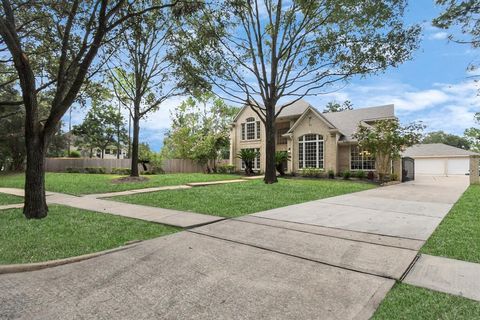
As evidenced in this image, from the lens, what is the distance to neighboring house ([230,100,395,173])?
22.5 meters

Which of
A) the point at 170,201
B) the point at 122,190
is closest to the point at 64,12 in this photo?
the point at 170,201

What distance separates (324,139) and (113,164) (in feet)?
70.0

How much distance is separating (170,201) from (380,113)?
64.8 ft

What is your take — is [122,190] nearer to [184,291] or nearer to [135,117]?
[135,117]

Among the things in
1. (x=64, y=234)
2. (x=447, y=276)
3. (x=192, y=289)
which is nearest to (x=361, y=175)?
(x=447, y=276)

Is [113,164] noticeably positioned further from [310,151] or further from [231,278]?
[231,278]

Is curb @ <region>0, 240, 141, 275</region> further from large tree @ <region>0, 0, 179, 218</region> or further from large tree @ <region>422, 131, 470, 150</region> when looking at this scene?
large tree @ <region>422, 131, 470, 150</region>

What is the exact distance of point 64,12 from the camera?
841 centimetres

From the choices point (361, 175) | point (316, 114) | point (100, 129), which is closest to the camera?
point (361, 175)

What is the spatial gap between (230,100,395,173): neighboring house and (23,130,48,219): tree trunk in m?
18.6

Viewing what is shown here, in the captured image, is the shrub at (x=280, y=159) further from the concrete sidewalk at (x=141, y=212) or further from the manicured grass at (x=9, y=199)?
the manicured grass at (x=9, y=199)

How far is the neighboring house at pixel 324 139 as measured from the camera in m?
22.5

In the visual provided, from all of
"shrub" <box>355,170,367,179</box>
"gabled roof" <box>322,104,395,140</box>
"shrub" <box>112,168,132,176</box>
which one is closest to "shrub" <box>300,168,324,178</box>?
"shrub" <box>355,170,367,179</box>

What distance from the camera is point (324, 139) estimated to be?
75.6 ft
